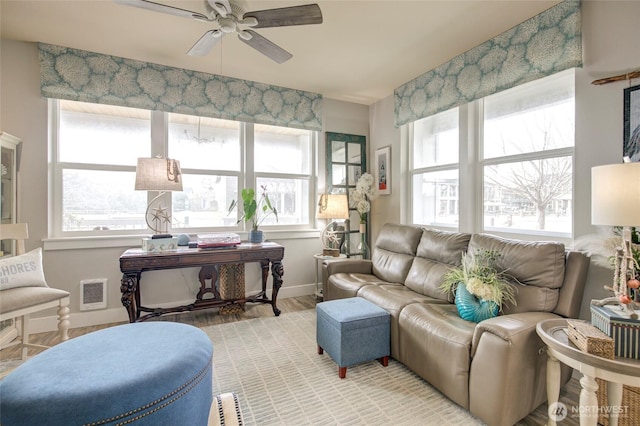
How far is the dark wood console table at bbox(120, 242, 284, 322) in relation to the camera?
2654 millimetres

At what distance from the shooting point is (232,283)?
11.5 feet

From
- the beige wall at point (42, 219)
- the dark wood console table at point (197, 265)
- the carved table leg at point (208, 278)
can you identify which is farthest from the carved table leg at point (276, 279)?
the beige wall at point (42, 219)

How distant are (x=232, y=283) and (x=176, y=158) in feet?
5.51

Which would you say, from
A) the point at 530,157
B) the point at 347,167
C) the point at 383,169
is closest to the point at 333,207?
the point at 347,167

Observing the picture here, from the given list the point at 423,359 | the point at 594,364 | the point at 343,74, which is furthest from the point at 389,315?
the point at 343,74

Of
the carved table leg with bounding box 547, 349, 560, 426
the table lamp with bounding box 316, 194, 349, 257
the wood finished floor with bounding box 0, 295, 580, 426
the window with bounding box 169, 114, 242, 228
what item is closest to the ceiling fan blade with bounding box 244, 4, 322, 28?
the window with bounding box 169, 114, 242, 228

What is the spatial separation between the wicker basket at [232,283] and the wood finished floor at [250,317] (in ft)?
0.64

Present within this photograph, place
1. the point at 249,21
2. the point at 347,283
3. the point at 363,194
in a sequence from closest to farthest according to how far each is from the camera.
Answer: the point at 249,21
the point at 347,283
the point at 363,194

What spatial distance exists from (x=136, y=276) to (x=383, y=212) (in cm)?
317

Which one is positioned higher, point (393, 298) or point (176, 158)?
point (176, 158)

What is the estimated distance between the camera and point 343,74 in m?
3.42

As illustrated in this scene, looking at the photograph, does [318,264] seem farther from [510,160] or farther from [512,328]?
[512,328]

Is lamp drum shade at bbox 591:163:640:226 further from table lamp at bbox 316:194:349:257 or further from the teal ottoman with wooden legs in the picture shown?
table lamp at bbox 316:194:349:257

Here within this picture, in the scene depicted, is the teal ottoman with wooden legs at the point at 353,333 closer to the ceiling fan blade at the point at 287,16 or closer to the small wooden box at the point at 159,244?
the small wooden box at the point at 159,244
